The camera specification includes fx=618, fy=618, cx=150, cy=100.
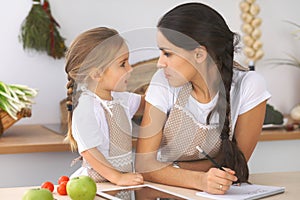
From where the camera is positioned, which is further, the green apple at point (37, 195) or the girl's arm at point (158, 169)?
the girl's arm at point (158, 169)

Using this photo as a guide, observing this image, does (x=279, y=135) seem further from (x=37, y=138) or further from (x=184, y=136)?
(x=184, y=136)

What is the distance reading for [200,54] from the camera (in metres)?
1.59

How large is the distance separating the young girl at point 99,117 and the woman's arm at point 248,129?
378 mm

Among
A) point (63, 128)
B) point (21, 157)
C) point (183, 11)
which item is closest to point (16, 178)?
→ point (21, 157)

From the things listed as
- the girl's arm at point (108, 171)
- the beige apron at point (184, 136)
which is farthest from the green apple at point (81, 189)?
the beige apron at point (184, 136)

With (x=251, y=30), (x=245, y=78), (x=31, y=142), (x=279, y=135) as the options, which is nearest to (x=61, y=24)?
(x=31, y=142)

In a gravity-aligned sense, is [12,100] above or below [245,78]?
below

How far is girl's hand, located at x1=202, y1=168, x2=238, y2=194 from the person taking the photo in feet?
5.16

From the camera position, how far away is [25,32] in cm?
292

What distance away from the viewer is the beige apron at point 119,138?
1.64 metres

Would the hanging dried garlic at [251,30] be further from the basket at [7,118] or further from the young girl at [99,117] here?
the young girl at [99,117]

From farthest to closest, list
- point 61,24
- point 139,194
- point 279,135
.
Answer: point 61,24, point 279,135, point 139,194

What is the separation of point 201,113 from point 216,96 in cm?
8

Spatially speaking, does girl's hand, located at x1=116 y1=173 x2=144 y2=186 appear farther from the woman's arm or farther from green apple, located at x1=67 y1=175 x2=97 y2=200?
the woman's arm
